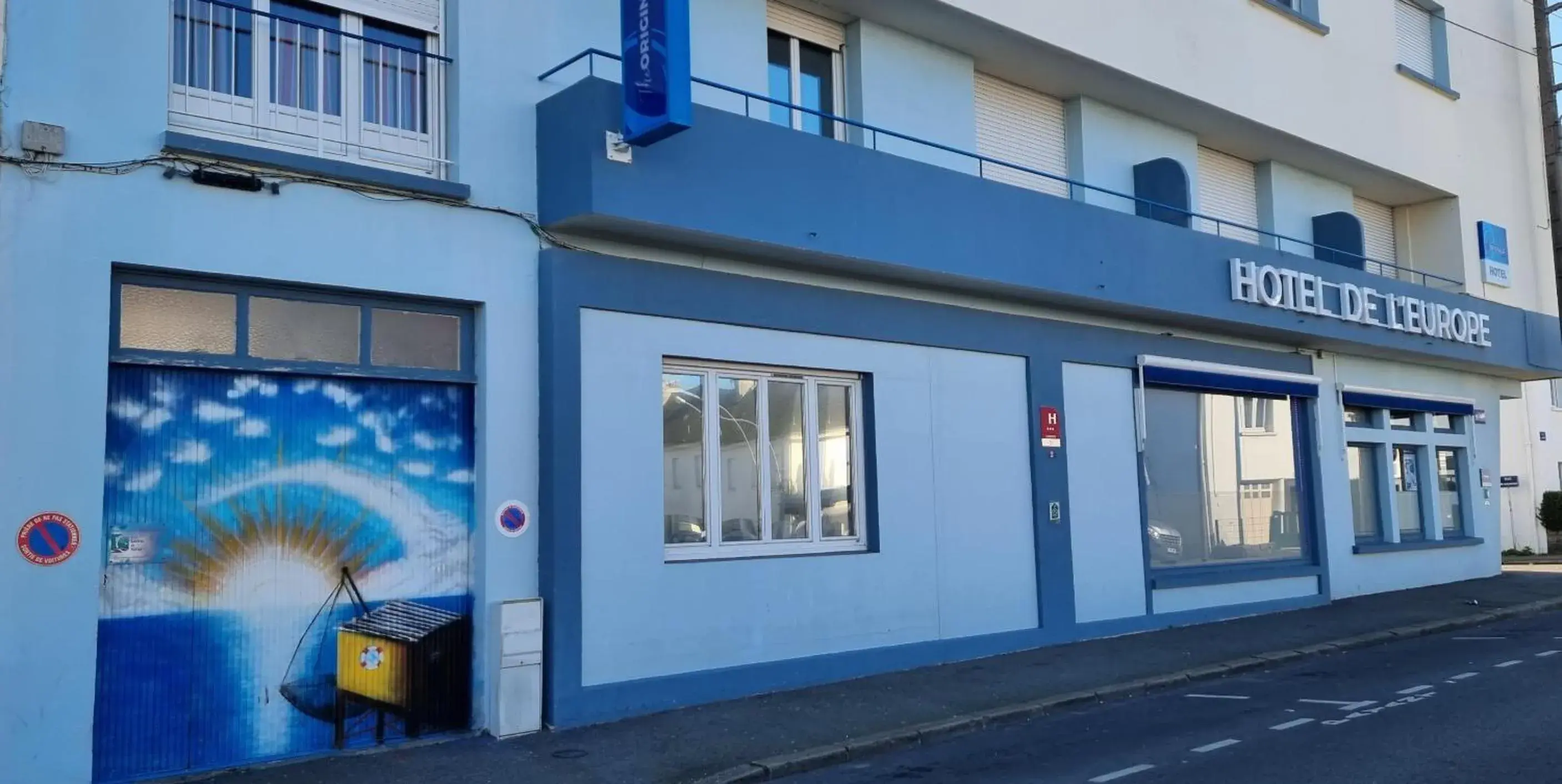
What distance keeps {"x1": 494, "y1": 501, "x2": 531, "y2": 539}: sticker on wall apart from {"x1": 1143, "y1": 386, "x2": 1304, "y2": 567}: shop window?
8000 mm

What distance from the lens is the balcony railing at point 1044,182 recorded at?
33.4 ft

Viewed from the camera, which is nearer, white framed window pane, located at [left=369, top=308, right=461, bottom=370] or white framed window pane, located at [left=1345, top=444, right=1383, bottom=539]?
white framed window pane, located at [left=369, top=308, right=461, bottom=370]

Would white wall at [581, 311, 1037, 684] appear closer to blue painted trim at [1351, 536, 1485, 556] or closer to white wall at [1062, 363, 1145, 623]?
white wall at [1062, 363, 1145, 623]

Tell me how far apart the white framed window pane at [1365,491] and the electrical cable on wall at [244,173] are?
13.9 metres

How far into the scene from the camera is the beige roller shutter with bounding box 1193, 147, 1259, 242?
16.8 metres

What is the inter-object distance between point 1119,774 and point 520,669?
13.5 feet

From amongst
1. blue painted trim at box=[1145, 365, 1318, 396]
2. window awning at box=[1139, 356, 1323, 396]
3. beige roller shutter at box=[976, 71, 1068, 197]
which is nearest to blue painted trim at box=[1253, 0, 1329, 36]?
beige roller shutter at box=[976, 71, 1068, 197]

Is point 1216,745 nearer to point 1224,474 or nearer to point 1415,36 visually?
point 1224,474

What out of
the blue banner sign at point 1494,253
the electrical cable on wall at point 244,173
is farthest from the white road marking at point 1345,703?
the blue banner sign at point 1494,253

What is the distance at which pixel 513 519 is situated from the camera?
9062mm

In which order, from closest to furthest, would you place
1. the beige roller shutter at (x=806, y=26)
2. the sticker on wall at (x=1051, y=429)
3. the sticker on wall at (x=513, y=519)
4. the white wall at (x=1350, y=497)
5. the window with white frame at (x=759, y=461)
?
the sticker on wall at (x=513, y=519) → the window with white frame at (x=759, y=461) → the beige roller shutter at (x=806, y=26) → the sticker on wall at (x=1051, y=429) → the white wall at (x=1350, y=497)

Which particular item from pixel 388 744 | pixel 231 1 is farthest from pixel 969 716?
pixel 231 1

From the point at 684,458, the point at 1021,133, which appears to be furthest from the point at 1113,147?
the point at 684,458

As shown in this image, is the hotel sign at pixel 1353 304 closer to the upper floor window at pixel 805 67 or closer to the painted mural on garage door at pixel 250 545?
the upper floor window at pixel 805 67
